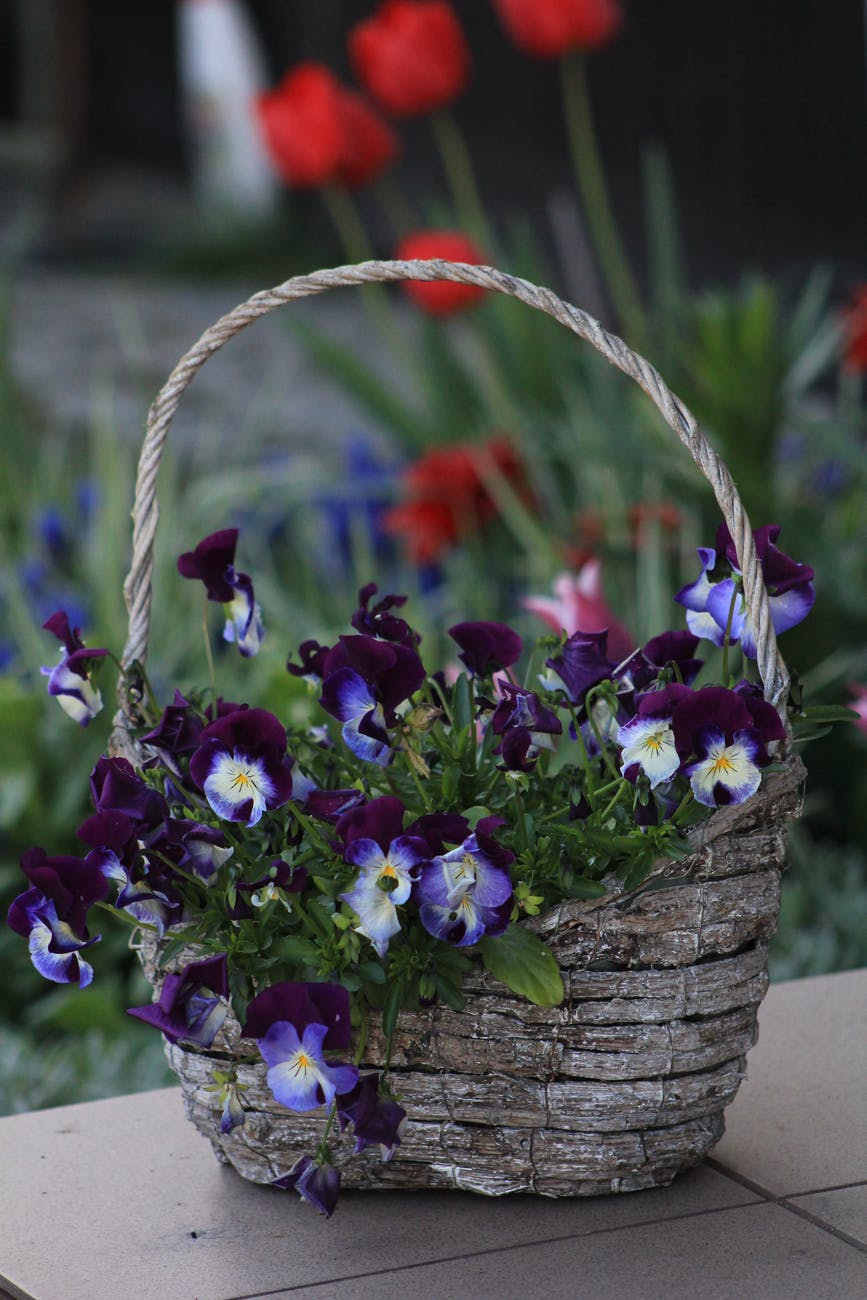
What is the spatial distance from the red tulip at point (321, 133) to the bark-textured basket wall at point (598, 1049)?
5.72 feet

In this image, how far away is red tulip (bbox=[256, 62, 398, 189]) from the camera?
232cm

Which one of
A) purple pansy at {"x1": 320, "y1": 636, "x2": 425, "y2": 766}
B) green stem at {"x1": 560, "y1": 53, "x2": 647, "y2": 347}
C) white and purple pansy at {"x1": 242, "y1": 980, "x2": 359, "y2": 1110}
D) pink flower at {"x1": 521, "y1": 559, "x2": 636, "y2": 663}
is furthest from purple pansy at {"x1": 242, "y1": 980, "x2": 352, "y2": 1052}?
green stem at {"x1": 560, "y1": 53, "x2": 647, "y2": 347}

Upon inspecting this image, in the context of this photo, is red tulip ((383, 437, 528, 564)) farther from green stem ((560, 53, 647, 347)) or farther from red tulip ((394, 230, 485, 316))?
green stem ((560, 53, 647, 347))

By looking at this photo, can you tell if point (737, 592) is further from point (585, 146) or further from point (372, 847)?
point (585, 146)

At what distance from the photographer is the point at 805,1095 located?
0.98 meters

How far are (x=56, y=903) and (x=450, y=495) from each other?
1.39 m

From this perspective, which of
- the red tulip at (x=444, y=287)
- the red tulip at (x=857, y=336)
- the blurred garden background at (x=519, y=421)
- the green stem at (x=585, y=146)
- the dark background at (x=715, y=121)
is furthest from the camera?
the green stem at (x=585, y=146)

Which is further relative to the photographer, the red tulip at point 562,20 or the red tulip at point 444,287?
the red tulip at point 562,20

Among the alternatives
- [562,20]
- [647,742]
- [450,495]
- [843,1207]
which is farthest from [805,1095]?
[562,20]

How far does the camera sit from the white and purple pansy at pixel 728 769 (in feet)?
2.40

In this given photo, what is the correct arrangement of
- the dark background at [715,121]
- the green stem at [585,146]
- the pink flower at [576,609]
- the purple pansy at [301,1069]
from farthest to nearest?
the green stem at [585,146] → the dark background at [715,121] → the pink flower at [576,609] → the purple pansy at [301,1069]

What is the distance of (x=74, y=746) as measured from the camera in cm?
179

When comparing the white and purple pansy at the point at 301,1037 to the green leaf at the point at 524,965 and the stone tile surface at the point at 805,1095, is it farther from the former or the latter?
the stone tile surface at the point at 805,1095

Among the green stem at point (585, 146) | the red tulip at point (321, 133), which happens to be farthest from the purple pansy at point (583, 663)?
the green stem at point (585, 146)
